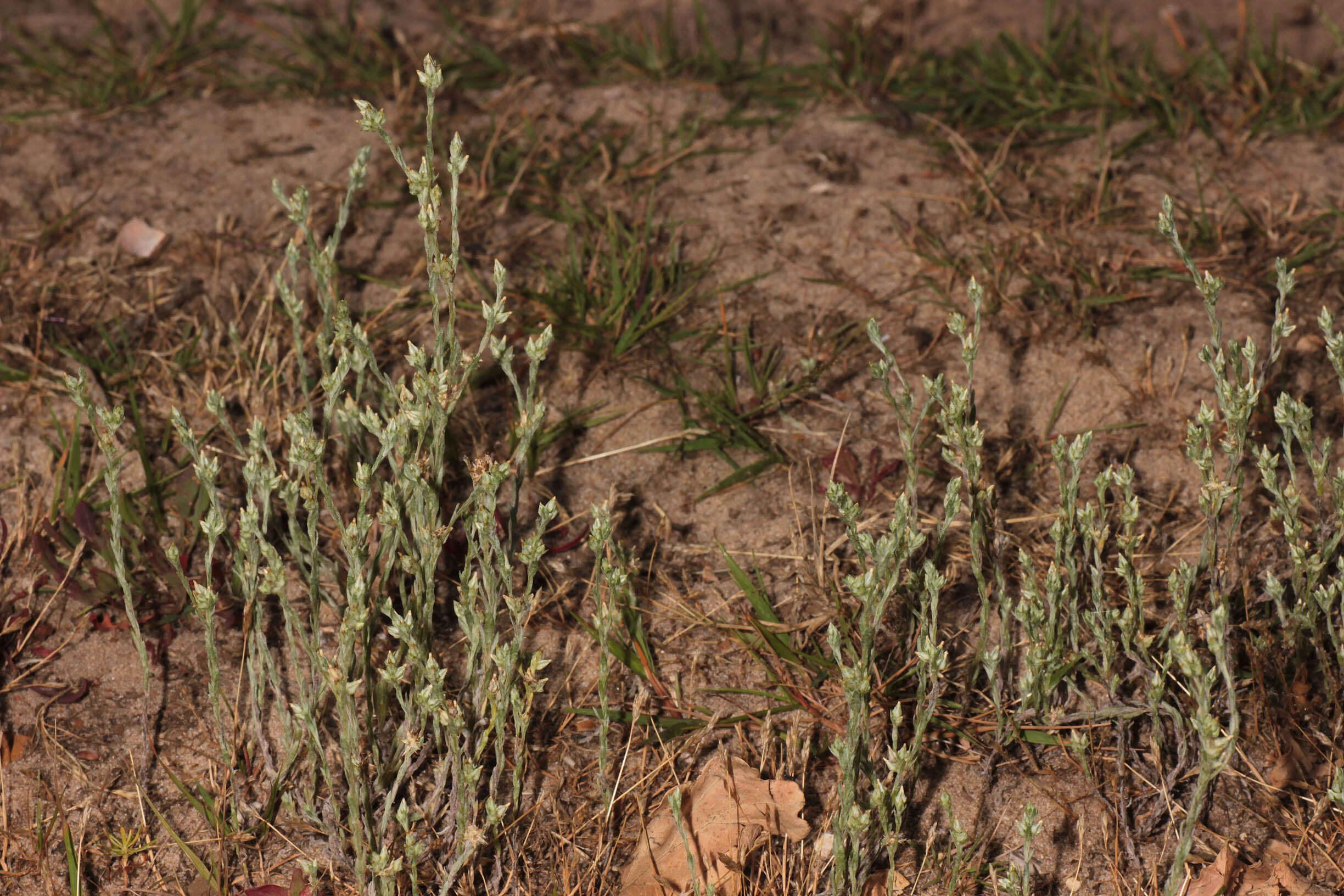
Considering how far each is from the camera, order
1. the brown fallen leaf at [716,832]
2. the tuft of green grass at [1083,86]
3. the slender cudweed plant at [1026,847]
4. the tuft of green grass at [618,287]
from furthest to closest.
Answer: the tuft of green grass at [1083,86] < the tuft of green grass at [618,287] < the brown fallen leaf at [716,832] < the slender cudweed plant at [1026,847]

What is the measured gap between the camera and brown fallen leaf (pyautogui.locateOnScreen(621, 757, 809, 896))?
2.08m

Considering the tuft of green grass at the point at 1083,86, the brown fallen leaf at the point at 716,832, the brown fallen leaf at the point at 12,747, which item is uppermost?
the tuft of green grass at the point at 1083,86

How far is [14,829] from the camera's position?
2.18 m

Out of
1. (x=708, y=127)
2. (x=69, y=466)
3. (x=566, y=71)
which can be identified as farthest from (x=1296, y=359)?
(x=69, y=466)

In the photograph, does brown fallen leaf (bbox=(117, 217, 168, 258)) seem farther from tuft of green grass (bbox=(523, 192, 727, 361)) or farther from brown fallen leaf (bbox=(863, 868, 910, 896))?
brown fallen leaf (bbox=(863, 868, 910, 896))

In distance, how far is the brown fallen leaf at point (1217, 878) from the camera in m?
2.04

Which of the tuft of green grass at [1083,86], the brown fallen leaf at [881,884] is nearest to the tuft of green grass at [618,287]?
the tuft of green grass at [1083,86]

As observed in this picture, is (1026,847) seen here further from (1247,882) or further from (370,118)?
(370,118)

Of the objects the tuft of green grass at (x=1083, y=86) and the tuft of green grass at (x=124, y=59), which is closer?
the tuft of green grass at (x=1083, y=86)

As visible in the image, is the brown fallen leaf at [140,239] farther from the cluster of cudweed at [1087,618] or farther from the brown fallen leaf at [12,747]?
the cluster of cudweed at [1087,618]

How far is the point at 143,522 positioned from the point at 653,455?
1.23 meters

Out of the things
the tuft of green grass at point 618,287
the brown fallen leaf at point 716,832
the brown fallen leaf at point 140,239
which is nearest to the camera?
the brown fallen leaf at point 716,832

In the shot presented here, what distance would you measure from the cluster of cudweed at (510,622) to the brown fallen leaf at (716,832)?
5.8 inches

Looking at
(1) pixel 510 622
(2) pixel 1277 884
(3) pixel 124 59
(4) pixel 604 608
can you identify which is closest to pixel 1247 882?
(2) pixel 1277 884
